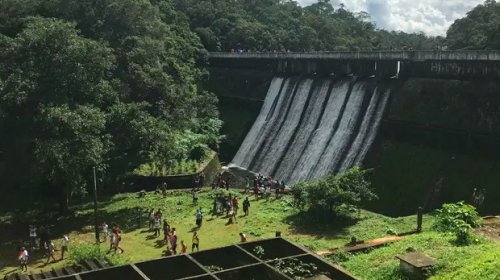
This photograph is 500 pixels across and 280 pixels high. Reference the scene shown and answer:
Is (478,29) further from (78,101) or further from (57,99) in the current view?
(57,99)

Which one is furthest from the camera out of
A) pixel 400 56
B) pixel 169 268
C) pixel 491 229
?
pixel 400 56

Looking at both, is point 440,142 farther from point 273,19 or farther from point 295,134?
point 273,19

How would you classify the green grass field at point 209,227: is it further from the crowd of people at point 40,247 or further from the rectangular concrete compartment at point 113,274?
the rectangular concrete compartment at point 113,274

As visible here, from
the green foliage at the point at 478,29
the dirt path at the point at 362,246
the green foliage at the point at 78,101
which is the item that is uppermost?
the green foliage at the point at 478,29

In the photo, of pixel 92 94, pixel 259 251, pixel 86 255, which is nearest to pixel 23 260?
pixel 86 255

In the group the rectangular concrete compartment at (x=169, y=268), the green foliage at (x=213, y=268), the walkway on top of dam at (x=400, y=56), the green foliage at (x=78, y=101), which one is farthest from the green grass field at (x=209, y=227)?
the walkway on top of dam at (x=400, y=56)

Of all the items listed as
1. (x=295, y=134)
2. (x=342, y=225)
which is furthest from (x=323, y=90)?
(x=342, y=225)
